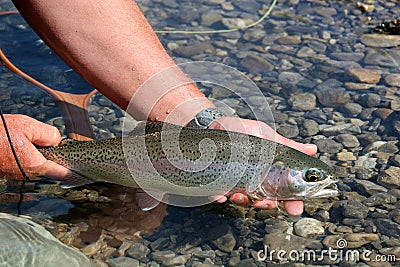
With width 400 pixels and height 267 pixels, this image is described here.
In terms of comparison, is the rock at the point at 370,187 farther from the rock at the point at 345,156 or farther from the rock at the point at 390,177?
the rock at the point at 345,156

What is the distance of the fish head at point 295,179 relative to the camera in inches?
155

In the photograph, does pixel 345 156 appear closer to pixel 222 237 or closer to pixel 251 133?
pixel 251 133

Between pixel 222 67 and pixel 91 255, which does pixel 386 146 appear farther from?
pixel 91 255

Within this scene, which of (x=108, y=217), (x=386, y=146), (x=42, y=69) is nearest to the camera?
(x=108, y=217)

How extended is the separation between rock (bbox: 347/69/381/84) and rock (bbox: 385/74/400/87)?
81 millimetres

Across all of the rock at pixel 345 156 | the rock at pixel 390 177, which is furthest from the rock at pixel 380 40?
the rock at pixel 390 177

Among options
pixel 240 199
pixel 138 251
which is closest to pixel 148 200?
pixel 138 251

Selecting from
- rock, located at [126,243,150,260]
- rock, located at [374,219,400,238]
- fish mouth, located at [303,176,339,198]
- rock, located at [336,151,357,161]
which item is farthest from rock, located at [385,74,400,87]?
rock, located at [126,243,150,260]

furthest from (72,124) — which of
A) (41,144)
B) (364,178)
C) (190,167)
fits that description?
(364,178)

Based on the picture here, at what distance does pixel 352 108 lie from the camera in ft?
18.1

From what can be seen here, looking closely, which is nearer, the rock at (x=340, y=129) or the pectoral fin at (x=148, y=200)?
the pectoral fin at (x=148, y=200)

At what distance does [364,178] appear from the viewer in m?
4.63

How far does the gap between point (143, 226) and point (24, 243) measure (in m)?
0.83

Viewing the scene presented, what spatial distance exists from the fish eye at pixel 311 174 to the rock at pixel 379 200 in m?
0.63
